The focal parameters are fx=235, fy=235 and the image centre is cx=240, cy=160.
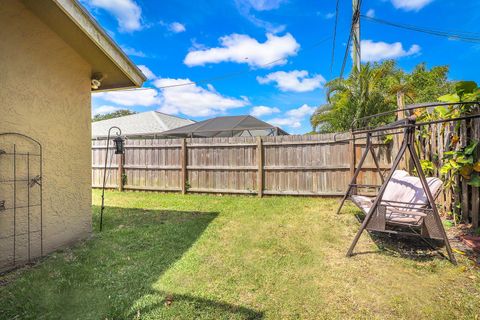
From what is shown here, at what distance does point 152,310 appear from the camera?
192cm

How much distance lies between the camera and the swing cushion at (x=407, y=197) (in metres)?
2.92

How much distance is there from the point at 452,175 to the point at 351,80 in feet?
18.6

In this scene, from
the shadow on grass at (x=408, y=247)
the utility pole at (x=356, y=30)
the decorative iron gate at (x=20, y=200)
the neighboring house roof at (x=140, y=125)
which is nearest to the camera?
the decorative iron gate at (x=20, y=200)

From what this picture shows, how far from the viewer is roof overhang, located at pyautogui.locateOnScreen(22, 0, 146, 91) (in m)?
2.66

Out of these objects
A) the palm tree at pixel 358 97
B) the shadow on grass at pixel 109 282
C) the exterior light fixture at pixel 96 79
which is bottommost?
the shadow on grass at pixel 109 282

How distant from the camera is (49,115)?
305 cm

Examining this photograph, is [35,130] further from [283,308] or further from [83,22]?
[283,308]

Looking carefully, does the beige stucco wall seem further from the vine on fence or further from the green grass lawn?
the vine on fence

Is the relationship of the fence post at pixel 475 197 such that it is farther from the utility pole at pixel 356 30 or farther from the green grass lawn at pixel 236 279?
the utility pole at pixel 356 30

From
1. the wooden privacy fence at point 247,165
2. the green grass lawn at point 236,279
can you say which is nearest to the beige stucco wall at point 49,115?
the green grass lawn at point 236,279

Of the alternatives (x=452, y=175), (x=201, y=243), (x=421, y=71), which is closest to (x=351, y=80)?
(x=452, y=175)

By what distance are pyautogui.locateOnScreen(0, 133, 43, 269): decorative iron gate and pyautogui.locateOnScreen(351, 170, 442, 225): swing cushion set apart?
4275mm

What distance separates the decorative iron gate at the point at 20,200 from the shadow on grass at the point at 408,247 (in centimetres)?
403

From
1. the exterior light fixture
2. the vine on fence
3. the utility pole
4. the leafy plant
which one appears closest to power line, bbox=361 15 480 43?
the utility pole
